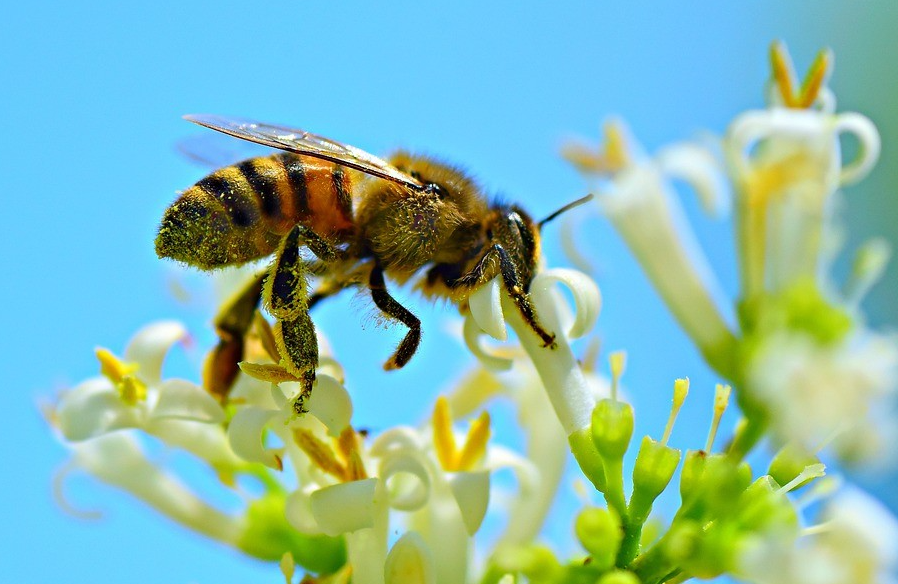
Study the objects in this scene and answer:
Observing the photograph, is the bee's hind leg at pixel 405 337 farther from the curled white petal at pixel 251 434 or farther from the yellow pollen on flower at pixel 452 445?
the curled white petal at pixel 251 434

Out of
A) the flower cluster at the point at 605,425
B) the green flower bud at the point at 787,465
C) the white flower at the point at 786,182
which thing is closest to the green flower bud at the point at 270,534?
the flower cluster at the point at 605,425

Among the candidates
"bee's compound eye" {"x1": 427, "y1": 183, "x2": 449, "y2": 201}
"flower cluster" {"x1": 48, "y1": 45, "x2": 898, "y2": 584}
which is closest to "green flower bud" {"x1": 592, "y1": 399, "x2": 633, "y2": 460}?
"flower cluster" {"x1": 48, "y1": 45, "x2": 898, "y2": 584}

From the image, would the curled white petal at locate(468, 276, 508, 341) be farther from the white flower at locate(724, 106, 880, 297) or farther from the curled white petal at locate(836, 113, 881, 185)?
the curled white petal at locate(836, 113, 881, 185)

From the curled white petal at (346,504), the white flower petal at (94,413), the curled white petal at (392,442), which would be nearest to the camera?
the curled white petal at (346,504)

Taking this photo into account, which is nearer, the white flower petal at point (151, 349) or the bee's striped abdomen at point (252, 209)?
the bee's striped abdomen at point (252, 209)

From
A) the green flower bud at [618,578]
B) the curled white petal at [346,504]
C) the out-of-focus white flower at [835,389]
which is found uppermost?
the curled white petal at [346,504]

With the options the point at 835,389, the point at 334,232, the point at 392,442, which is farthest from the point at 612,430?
the point at 334,232
